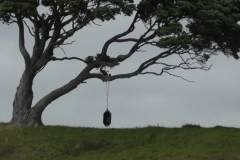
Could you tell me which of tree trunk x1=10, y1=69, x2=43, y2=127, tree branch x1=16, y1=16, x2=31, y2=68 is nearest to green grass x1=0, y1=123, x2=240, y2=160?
tree trunk x1=10, y1=69, x2=43, y2=127

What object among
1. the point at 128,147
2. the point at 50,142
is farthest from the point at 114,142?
the point at 50,142

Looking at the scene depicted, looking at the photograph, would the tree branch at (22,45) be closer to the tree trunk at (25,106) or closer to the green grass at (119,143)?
the tree trunk at (25,106)

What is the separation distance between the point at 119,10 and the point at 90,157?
7571mm

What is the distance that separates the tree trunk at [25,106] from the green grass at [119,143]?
4.21 feet

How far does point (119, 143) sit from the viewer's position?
1037 inches

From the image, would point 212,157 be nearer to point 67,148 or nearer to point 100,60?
point 67,148

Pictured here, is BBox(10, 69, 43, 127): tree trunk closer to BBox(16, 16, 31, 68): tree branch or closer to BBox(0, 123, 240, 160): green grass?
BBox(16, 16, 31, 68): tree branch

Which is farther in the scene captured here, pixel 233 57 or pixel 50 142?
pixel 233 57

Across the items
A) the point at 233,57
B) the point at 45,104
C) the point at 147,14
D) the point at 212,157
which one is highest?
the point at 147,14

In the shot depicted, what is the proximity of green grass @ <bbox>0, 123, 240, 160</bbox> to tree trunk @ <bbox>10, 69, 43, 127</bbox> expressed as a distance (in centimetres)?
128

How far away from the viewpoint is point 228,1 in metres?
29.8

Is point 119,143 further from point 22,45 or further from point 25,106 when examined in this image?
point 22,45

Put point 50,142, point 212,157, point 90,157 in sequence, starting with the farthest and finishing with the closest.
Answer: point 50,142
point 90,157
point 212,157

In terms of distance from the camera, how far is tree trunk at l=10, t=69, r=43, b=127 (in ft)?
99.0
